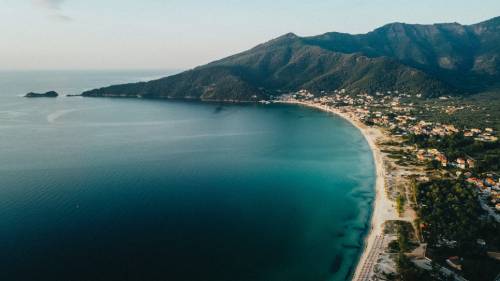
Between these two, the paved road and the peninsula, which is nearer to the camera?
the paved road

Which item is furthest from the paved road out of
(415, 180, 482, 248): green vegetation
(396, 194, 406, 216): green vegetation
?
(396, 194, 406, 216): green vegetation

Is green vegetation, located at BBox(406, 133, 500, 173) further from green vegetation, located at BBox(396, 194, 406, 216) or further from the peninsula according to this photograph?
green vegetation, located at BBox(396, 194, 406, 216)

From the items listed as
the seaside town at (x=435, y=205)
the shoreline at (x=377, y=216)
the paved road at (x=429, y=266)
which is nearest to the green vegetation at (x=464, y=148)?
the seaside town at (x=435, y=205)

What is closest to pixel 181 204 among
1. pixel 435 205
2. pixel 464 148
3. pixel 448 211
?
pixel 435 205

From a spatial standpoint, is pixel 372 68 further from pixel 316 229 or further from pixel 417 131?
pixel 316 229

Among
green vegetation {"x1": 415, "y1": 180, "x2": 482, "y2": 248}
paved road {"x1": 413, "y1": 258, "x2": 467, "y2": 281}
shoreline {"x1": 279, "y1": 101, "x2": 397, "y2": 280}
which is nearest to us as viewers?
paved road {"x1": 413, "y1": 258, "x2": 467, "y2": 281}

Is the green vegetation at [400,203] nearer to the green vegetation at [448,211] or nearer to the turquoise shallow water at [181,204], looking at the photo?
the green vegetation at [448,211]

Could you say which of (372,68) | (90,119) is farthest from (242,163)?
(372,68)
